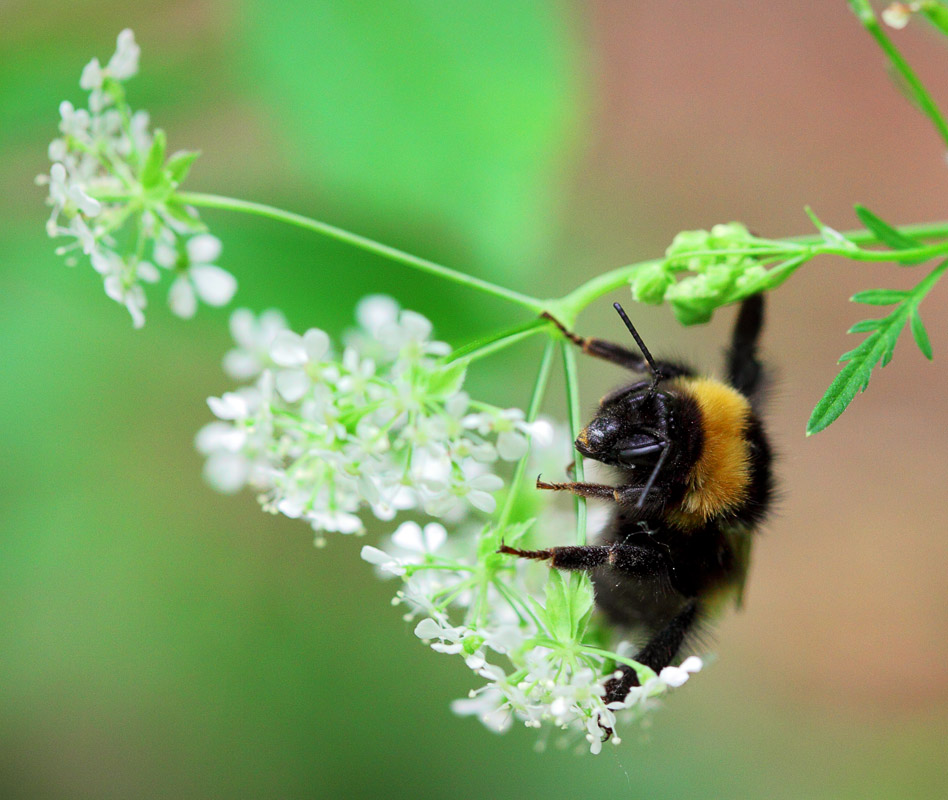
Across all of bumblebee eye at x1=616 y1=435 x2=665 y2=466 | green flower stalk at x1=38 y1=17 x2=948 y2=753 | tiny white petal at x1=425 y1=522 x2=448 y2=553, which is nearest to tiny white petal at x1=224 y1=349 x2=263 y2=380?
green flower stalk at x1=38 y1=17 x2=948 y2=753

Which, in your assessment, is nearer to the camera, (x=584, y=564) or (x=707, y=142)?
(x=584, y=564)

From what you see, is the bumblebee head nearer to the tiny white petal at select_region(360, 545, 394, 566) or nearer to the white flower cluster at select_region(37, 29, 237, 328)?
the tiny white petal at select_region(360, 545, 394, 566)

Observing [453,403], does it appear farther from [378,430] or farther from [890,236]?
[890,236]

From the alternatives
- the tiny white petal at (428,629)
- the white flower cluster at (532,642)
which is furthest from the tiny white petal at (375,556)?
the tiny white petal at (428,629)

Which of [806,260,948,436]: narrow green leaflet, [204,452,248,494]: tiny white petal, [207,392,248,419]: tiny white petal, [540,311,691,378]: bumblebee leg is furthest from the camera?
[204,452,248,494]: tiny white petal

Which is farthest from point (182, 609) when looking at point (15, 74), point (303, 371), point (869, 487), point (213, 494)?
point (869, 487)

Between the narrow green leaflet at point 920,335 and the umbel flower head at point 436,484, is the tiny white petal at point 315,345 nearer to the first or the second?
the umbel flower head at point 436,484

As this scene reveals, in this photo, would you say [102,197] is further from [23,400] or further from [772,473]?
[23,400]

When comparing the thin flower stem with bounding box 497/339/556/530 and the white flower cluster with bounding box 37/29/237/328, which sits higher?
the white flower cluster with bounding box 37/29/237/328

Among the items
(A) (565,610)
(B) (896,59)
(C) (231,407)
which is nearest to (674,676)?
(A) (565,610)
